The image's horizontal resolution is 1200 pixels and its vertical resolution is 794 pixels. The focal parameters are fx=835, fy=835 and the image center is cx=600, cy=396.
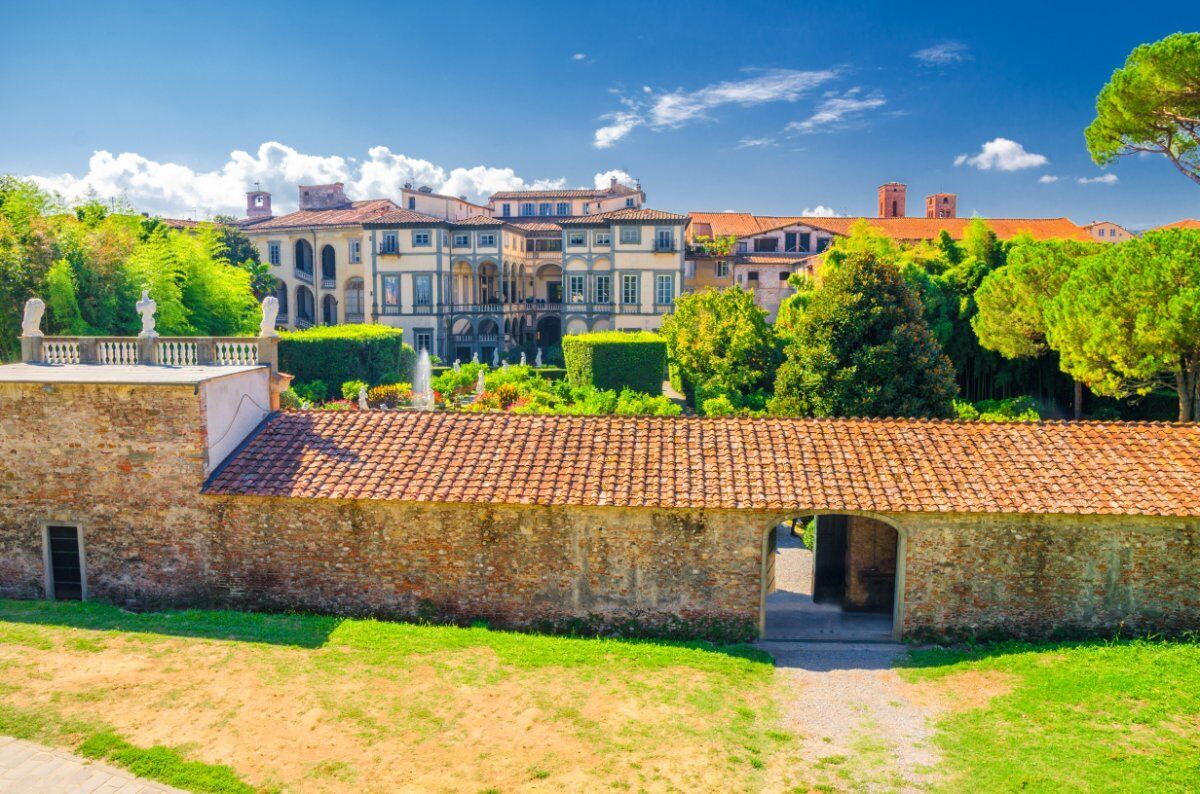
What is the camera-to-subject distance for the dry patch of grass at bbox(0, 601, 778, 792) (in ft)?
30.8

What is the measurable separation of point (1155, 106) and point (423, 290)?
42.7m

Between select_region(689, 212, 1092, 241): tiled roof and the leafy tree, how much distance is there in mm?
35169

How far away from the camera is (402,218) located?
2221 inches

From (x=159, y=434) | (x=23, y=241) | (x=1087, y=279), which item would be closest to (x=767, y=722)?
(x=159, y=434)

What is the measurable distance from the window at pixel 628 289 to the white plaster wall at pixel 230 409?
1543 inches

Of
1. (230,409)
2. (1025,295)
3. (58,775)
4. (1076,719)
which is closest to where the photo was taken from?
(58,775)

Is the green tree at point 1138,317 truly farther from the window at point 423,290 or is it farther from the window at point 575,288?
the window at point 423,290

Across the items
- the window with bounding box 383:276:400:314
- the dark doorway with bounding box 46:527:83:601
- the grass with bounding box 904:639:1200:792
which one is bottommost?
the grass with bounding box 904:639:1200:792

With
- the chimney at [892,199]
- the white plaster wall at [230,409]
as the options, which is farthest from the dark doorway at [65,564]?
the chimney at [892,199]

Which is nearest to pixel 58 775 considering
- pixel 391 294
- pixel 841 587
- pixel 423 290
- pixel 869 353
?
pixel 841 587

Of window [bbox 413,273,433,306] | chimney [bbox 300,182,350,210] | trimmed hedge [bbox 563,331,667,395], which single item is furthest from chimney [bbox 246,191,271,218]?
trimmed hedge [bbox 563,331,667,395]

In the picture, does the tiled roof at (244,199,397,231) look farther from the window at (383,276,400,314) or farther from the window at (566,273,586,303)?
the window at (566,273,586,303)

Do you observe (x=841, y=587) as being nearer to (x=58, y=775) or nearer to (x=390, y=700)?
(x=390, y=700)

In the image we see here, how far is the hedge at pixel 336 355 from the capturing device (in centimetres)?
3591
